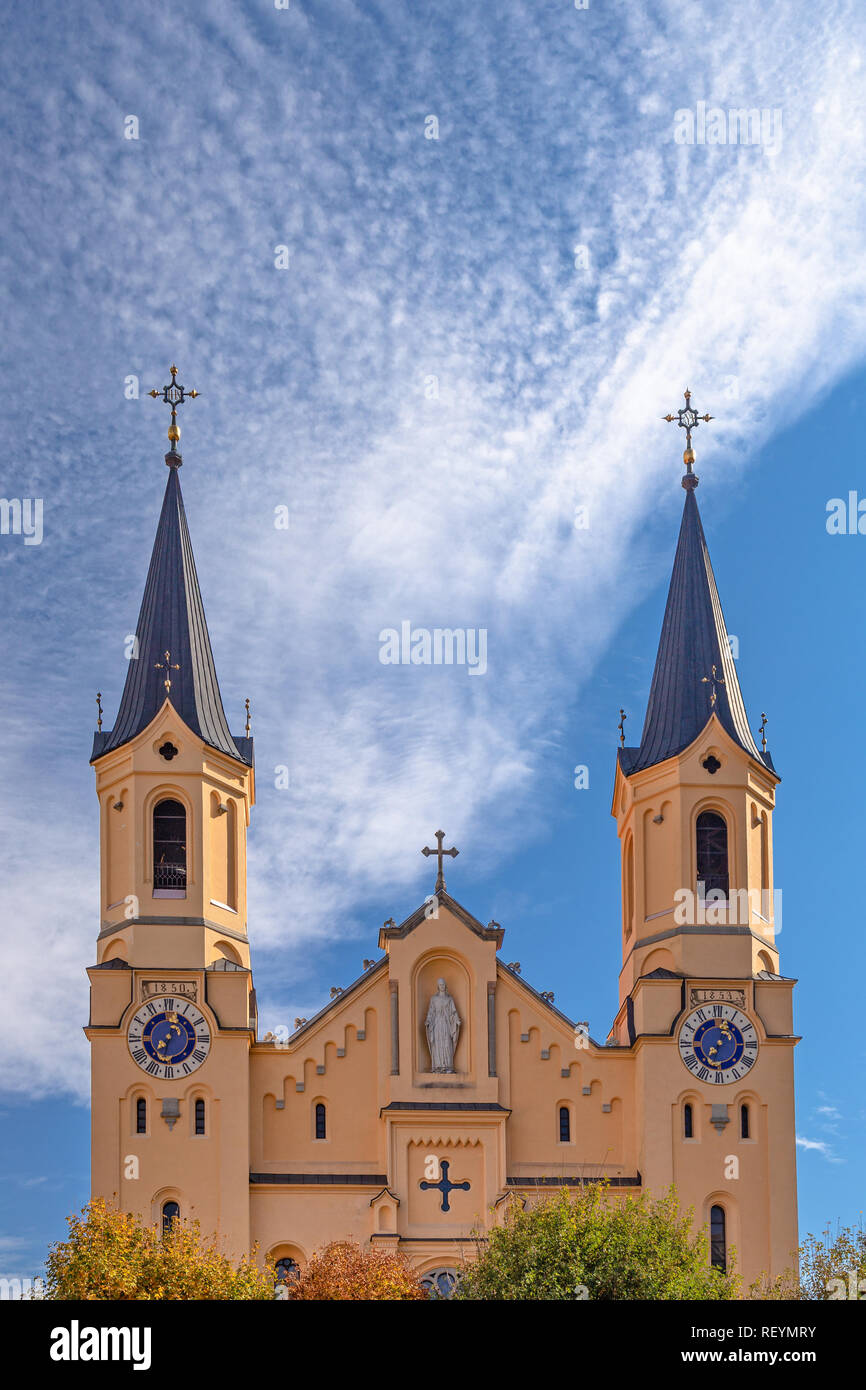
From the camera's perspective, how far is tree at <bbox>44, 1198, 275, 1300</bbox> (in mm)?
46406

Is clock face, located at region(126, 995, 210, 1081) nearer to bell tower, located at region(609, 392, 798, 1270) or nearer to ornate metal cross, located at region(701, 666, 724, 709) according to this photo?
bell tower, located at region(609, 392, 798, 1270)

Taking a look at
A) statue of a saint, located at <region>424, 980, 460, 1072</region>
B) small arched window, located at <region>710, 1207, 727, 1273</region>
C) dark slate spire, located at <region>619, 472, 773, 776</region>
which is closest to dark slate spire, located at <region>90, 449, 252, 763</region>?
statue of a saint, located at <region>424, 980, 460, 1072</region>

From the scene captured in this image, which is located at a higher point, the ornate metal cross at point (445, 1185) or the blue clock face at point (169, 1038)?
the blue clock face at point (169, 1038)

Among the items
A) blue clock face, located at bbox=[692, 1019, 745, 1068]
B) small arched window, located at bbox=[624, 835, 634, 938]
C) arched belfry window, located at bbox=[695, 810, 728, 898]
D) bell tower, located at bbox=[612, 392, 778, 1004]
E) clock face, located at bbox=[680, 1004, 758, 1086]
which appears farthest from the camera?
small arched window, located at bbox=[624, 835, 634, 938]

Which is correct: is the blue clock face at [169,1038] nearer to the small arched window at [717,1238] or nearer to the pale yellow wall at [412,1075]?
the pale yellow wall at [412,1075]

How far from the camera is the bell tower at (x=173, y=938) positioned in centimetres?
5869

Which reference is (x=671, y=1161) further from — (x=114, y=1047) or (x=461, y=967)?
(x=114, y=1047)

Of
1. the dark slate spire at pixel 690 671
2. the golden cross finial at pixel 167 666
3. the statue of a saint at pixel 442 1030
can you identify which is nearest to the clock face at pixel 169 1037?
the statue of a saint at pixel 442 1030

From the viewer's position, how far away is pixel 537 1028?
203 feet

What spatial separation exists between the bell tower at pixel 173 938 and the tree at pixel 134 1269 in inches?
320

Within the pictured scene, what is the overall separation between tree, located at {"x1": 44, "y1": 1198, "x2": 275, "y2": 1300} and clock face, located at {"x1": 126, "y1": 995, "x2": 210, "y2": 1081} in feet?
29.9

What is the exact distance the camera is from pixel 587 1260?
158 feet
